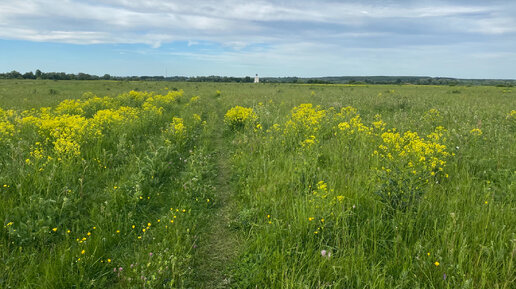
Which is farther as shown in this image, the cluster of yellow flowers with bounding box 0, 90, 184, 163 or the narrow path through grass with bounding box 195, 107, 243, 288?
the cluster of yellow flowers with bounding box 0, 90, 184, 163

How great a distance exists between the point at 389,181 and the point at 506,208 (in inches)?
58.0

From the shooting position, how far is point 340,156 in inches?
239

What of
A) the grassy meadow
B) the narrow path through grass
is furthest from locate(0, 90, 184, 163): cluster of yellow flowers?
the narrow path through grass

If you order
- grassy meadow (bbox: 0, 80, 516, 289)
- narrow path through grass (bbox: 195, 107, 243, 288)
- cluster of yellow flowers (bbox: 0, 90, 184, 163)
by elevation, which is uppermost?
cluster of yellow flowers (bbox: 0, 90, 184, 163)

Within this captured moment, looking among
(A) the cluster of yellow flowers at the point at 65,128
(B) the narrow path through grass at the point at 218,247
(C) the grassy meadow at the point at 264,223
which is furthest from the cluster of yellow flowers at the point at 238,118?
(B) the narrow path through grass at the point at 218,247

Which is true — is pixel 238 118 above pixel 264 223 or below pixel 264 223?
above

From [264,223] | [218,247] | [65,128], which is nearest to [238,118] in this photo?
[65,128]

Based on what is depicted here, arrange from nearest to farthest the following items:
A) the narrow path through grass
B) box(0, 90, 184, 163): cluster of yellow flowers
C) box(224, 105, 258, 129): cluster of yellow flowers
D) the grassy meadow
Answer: the grassy meadow < the narrow path through grass < box(0, 90, 184, 163): cluster of yellow flowers < box(224, 105, 258, 129): cluster of yellow flowers

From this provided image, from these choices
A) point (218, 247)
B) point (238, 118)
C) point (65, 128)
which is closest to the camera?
point (218, 247)

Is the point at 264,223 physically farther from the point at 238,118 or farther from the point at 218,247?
the point at 238,118

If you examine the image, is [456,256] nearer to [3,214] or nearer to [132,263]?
[132,263]

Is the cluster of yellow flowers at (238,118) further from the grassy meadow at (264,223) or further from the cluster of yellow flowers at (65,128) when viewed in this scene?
the grassy meadow at (264,223)

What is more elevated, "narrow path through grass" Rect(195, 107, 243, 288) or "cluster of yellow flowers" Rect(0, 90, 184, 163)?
"cluster of yellow flowers" Rect(0, 90, 184, 163)

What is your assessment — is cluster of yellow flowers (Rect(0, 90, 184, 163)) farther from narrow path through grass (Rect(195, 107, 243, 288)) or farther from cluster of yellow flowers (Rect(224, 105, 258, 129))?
narrow path through grass (Rect(195, 107, 243, 288))
